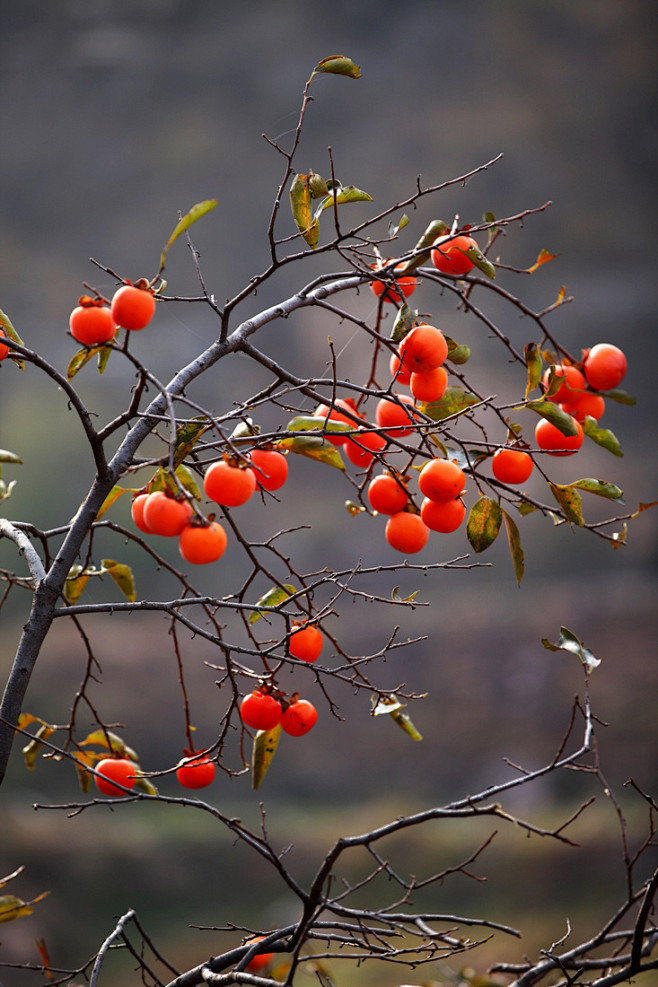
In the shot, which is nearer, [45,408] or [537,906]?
[537,906]

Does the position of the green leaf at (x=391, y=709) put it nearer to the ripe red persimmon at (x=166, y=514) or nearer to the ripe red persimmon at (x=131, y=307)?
the ripe red persimmon at (x=166, y=514)

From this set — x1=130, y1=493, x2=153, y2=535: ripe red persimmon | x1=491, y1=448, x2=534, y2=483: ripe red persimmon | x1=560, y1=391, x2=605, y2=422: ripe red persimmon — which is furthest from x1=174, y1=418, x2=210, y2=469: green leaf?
x1=560, y1=391, x2=605, y2=422: ripe red persimmon

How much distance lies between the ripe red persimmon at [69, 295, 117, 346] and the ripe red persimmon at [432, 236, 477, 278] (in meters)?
0.34

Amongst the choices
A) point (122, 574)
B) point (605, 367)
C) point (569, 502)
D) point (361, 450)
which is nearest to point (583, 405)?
point (605, 367)

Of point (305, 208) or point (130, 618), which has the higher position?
point (130, 618)

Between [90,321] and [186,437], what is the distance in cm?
13

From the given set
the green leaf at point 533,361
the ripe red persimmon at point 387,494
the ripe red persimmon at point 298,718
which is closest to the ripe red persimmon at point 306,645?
the ripe red persimmon at point 298,718

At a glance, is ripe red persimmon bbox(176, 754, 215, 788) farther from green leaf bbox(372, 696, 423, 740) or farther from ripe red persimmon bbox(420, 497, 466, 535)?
ripe red persimmon bbox(420, 497, 466, 535)

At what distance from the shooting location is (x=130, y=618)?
2.41 m

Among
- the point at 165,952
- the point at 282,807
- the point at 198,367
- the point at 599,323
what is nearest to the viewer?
the point at 198,367

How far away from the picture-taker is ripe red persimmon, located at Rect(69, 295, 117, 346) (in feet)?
2.26

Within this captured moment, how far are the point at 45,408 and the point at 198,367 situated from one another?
1.93 metres

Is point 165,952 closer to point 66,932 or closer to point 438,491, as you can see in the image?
point 66,932

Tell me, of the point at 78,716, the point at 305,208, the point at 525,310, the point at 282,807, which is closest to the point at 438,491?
the point at 525,310
